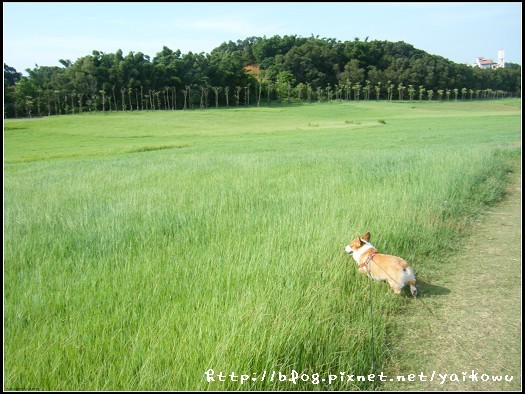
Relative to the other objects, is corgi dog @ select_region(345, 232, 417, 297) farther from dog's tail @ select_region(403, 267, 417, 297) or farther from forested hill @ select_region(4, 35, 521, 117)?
forested hill @ select_region(4, 35, 521, 117)

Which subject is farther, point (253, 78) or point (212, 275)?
point (253, 78)

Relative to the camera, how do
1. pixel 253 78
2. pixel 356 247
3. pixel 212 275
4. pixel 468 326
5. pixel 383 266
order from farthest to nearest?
pixel 253 78, pixel 356 247, pixel 383 266, pixel 212 275, pixel 468 326

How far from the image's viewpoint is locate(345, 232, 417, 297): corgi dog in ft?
13.0

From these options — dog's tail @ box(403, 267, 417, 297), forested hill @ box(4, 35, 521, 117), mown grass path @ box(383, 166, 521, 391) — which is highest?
forested hill @ box(4, 35, 521, 117)

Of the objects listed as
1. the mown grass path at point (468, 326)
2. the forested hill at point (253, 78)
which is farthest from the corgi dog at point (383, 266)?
the forested hill at point (253, 78)

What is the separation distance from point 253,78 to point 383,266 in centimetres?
8511

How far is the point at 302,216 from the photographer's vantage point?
20.1ft

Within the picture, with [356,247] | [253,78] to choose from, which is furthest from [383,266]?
[253,78]

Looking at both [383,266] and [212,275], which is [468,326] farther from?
[212,275]

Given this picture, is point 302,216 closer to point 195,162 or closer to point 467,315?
point 467,315

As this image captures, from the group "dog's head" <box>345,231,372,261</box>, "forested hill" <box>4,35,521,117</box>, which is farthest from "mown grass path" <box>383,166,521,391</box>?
"forested hill" <box>4,35,521,117</box>

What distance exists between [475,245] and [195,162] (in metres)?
9.78

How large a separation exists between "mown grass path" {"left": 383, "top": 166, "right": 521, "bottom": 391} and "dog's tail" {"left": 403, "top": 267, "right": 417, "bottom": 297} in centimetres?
12

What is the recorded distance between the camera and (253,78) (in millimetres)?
85625
